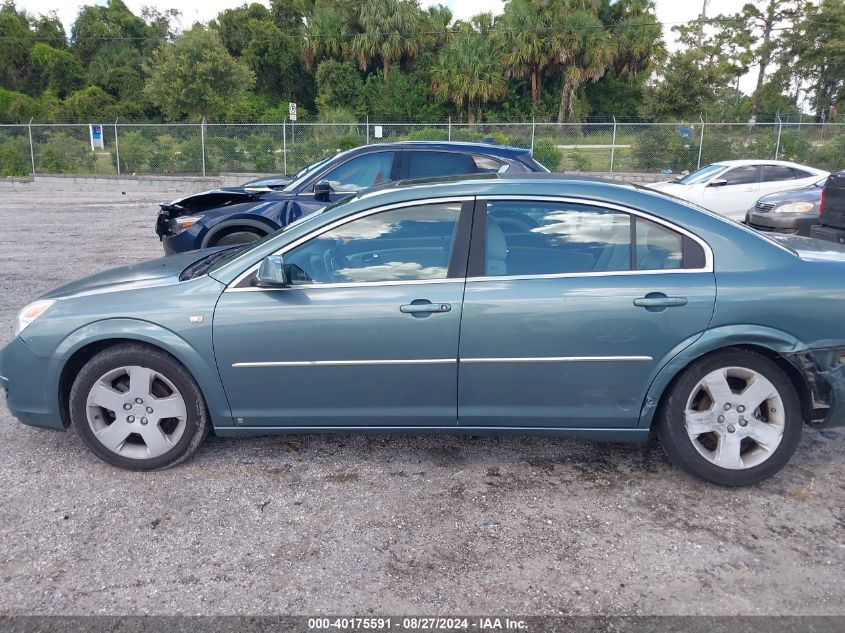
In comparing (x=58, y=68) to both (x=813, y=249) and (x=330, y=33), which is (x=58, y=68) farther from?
(x=813, y=249)

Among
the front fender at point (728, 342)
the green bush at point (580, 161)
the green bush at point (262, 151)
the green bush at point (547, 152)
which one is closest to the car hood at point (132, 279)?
the front fender at point (728, 342)

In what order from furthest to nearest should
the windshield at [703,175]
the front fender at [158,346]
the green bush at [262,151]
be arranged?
1. the green bush at [262,151]
2. the windshield at [703,175]
3. the front fender at [158,346]

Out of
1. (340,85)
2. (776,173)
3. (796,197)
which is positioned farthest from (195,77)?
(796,197)

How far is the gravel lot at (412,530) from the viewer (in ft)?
9.57

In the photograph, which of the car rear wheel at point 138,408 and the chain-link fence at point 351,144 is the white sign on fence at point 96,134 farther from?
the car rear wheel at point 138,408

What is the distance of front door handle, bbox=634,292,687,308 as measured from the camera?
361 centimetres

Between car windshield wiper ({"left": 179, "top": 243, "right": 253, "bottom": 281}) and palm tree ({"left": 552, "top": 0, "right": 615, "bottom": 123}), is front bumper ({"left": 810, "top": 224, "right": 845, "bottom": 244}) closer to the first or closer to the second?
car windshield wiper ({"left": 179, "top": 243, "right": 253, "bottom": 281})

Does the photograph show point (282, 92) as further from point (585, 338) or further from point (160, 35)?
point (585, 338)

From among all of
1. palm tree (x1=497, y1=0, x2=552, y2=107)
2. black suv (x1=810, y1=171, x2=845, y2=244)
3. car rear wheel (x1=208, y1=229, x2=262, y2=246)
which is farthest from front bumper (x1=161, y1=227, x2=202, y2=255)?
palm tree (x1=497, y1=0, x2=552, y2=107)

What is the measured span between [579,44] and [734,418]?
138ft

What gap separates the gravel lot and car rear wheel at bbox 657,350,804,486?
163 millimetres

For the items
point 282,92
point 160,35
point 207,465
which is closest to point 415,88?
point 282,92

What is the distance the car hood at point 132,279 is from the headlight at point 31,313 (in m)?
0.07

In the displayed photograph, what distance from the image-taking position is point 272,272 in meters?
3.67
